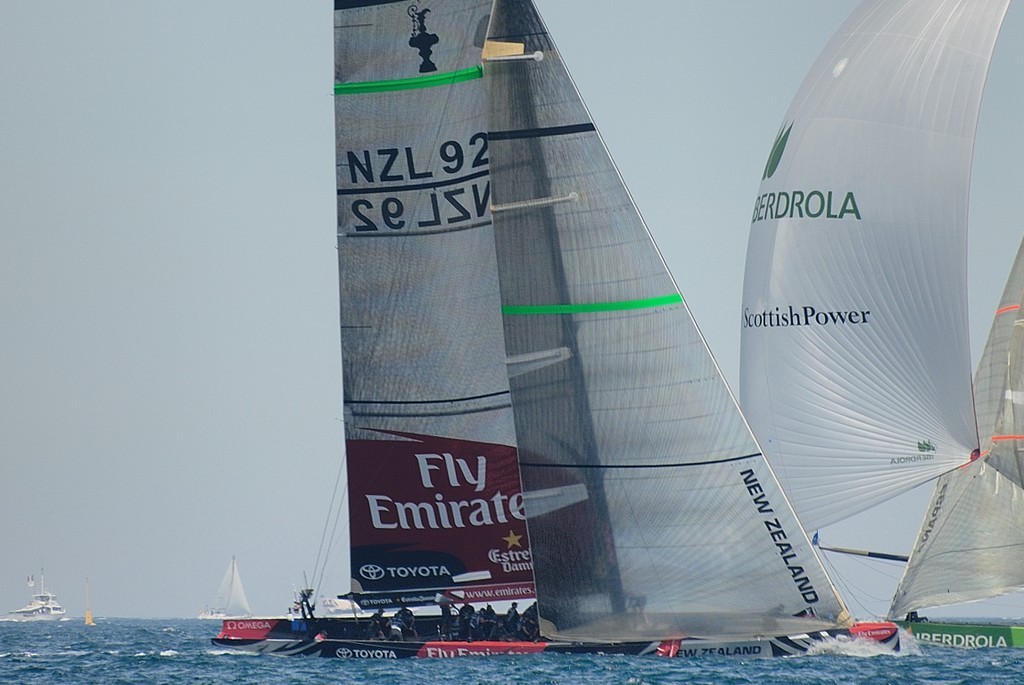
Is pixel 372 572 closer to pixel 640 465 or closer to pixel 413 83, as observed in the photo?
pixel 640 465

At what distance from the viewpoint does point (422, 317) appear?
78.2 ft

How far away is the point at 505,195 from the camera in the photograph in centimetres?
2256

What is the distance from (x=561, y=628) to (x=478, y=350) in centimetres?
412

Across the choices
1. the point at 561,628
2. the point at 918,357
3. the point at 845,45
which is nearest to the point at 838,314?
the point at 918,357

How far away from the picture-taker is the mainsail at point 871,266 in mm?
29484

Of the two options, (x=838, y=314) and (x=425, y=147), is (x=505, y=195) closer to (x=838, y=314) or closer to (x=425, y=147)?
(x=425, y=147)

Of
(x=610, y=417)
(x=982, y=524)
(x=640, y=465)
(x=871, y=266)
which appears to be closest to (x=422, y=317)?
(x=610, y=417)

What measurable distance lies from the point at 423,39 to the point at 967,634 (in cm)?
1769

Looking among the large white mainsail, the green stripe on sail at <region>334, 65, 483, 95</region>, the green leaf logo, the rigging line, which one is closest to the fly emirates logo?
the rigging line

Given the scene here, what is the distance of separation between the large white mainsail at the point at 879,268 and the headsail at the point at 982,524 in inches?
192

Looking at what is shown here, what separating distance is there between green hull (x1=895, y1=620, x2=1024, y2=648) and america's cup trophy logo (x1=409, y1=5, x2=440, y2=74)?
16839mm

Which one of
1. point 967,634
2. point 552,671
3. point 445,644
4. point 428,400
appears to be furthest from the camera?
point 967,634

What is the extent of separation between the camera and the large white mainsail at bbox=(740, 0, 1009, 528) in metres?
29.5

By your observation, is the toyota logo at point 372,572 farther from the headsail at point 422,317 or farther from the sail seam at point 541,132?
the sail seam at point 541,132
